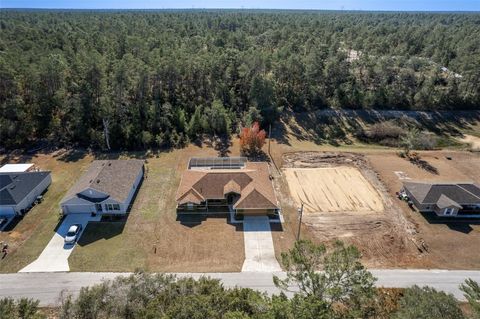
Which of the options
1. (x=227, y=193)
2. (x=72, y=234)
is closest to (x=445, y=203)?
(x=227, y=193)

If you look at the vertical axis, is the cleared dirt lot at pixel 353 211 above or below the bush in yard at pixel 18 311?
below

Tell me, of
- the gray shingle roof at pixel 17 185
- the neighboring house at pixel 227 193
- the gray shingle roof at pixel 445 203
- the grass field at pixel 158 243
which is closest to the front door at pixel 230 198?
the neighboring house at pixel 227 193

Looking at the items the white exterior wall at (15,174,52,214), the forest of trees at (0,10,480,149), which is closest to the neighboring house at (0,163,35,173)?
the white exterior wall at (15,174,52,214)

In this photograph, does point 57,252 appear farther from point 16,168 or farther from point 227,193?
point 16,168

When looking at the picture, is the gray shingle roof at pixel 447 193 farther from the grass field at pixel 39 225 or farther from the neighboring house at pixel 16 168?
the neighboring house at pixel 16 168

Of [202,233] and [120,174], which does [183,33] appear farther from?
[202,233]

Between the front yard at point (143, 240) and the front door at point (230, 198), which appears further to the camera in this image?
the front door at point (230, 198)

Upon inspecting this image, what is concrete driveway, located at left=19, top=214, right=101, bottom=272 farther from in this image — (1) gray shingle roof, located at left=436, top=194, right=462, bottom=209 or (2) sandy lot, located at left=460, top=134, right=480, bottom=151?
(2) sandy lot, located at left=460, top=134, right=480, bottom=151
